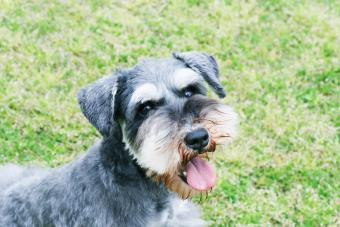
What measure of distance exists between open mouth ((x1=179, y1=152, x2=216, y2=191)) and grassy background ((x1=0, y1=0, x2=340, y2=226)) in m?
1.64

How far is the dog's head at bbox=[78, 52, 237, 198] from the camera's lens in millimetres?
4367

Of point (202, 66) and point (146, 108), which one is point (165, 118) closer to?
point (146, 108)

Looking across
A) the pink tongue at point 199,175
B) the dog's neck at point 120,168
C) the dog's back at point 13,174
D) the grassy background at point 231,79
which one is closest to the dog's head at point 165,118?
the pink tongue at point 199,175

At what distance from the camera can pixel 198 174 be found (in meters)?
4.64

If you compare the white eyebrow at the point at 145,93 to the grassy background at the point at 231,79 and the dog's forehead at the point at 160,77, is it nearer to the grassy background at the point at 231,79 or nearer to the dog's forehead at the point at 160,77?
the dog's forehead at the point at 160,77

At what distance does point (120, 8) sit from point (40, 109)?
7.87 ft

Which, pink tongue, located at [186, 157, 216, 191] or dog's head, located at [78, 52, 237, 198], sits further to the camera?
pink tongue, located at [186, 157, 216, 191]

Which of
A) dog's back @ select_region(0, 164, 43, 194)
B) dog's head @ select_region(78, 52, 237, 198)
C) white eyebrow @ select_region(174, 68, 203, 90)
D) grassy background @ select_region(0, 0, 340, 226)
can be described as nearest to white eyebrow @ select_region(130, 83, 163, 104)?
dog's head @ select_region(78, 52, 237, 198)

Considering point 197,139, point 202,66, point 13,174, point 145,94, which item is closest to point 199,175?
point 197,139

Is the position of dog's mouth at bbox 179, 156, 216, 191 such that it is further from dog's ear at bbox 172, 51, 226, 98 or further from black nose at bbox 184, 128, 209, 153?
dog's ear at bbox 172, 51, 226, 98

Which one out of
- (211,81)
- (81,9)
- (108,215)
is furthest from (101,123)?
(81,9)

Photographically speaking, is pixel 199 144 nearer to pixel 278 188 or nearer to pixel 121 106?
pixel 121 106

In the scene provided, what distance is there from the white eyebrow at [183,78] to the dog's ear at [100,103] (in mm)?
523

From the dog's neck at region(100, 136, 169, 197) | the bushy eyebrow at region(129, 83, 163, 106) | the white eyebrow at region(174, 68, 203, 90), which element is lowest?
the dog's neck at region(100, 136, 169, 197)
